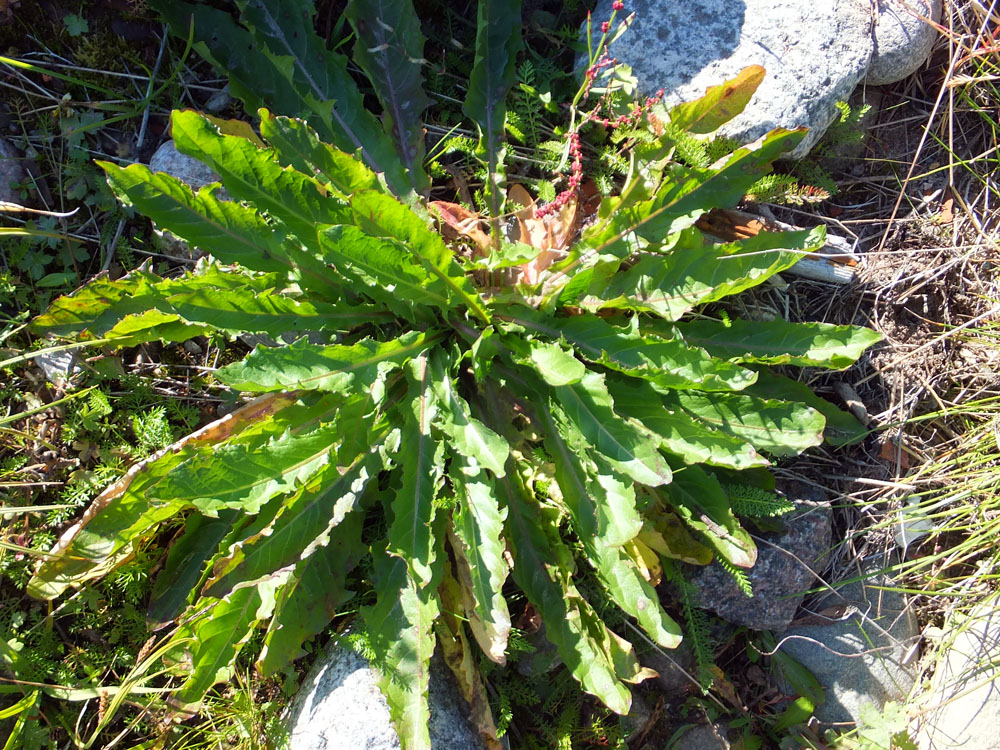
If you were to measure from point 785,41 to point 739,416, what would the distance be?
4.83ft

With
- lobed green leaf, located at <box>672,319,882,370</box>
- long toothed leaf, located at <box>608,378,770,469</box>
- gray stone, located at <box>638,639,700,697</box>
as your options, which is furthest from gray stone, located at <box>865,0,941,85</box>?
gray stone, located at <box>638,639,700,697</box>

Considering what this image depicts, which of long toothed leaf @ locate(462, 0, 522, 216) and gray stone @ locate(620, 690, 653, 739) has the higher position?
long toothed leaf @ locate(462, 0, 522, 216)

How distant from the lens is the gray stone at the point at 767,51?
2.68m

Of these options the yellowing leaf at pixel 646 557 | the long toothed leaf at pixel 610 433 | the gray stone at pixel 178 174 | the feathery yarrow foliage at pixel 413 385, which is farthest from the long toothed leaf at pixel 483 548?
the gray stone at pixel 178 174

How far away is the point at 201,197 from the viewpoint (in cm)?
220

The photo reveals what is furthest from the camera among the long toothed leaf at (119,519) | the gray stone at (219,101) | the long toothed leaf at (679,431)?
the gray stone at (219,101)

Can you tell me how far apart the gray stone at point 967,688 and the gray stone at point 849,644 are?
178 millimetres

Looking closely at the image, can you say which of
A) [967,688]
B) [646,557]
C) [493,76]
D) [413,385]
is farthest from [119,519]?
[967,688]

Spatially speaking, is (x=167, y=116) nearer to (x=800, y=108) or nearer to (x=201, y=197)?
(x=201, y=197)

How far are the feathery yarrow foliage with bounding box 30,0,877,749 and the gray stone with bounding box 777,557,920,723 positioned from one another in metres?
0.81

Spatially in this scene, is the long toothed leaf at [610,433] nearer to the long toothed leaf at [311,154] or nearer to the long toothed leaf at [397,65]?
the long toothed leaf at [311,154]

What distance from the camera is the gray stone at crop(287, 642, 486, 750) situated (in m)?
2.47

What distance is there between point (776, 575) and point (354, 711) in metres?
1.70

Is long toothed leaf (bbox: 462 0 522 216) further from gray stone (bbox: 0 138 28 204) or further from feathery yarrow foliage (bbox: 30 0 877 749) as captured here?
gray stone (bbox: 0 138 28 204)
